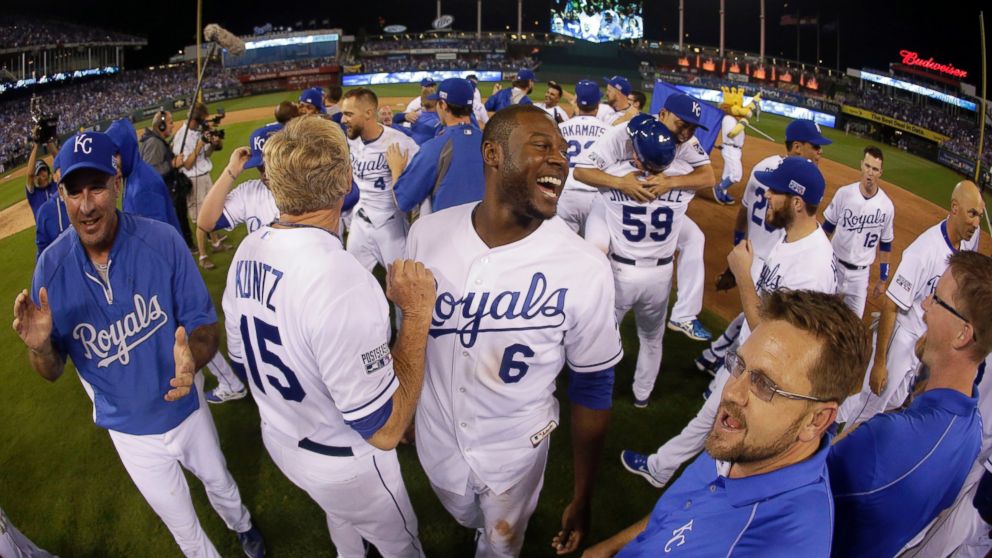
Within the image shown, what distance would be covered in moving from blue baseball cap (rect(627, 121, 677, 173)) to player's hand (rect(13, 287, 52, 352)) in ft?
11.7

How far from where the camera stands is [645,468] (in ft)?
13.8

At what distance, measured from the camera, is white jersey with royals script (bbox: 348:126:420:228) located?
216 inches

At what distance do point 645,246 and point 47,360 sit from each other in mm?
3796

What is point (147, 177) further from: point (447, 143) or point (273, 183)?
point (273, 183)

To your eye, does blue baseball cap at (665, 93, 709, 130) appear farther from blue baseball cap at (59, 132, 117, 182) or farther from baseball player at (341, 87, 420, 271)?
blue baseball cap at (59, 132, 117, 182)

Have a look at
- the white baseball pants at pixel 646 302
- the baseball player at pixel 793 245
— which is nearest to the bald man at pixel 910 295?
the baseball player at pixel 793 245

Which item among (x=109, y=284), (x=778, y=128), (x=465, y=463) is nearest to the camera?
(x=465, y=463)

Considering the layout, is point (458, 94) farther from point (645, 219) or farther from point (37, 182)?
point (37, 182)

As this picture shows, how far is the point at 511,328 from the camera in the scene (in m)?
2.13

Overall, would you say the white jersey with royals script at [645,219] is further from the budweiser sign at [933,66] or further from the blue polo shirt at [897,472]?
the budweiser sign at [933,66]

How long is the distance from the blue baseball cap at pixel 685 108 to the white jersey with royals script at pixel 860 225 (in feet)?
8.04

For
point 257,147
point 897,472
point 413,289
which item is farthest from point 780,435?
point 257,147

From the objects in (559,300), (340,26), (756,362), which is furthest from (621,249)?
(340,26)

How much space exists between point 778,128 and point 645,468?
78.6 feet
